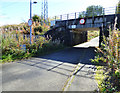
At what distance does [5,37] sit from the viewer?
7.41 m

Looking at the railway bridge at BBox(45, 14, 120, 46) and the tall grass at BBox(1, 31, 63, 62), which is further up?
the railway bridge at BBox(45, 14, 120, 46)

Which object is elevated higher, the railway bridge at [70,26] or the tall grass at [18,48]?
the railway bridge at [70,26]

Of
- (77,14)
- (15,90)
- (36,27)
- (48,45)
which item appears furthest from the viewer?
(36,27)

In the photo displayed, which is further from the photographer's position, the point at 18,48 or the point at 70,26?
the point at 70,26

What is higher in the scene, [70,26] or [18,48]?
[70,26]

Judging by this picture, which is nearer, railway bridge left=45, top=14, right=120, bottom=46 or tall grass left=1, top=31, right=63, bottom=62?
tall grass left=1, top=31, right=63, bottom=62

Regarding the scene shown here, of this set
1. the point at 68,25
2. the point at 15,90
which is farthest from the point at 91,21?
the point at 15,90

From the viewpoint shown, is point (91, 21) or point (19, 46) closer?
point (19, 46)

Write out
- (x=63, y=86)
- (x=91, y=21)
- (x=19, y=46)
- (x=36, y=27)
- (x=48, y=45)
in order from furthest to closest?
(x=36, y=27)
(x=91, y=21)
(x=48, y=45)
(x=19, y=46)
(x=63, y=86)

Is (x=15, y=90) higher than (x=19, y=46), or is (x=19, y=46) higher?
(x=19, y=46)

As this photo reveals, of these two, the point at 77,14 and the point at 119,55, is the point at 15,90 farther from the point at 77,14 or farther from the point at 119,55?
the point at 77,14

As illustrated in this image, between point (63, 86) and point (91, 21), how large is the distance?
11.4 meters

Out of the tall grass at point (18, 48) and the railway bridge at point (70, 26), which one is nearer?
the tall grass at point (18, 48)

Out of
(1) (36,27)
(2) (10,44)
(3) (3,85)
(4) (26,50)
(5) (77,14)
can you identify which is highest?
(5) (77,14)
